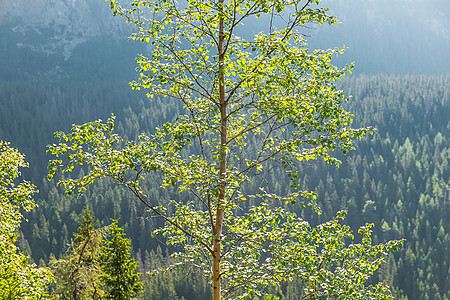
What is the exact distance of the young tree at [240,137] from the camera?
11344mm

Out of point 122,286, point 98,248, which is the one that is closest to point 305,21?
point 122,286

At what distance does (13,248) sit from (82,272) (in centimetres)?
679

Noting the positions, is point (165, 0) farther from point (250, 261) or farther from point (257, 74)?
point (250, 261)

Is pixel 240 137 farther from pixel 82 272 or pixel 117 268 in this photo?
pixel 82 272

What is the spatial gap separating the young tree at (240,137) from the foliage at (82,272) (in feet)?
49.3

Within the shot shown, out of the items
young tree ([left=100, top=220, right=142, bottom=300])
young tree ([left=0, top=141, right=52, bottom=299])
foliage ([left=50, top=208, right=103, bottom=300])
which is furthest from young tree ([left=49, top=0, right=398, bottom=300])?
foliage ([left=50, top=208, right=103, bottom=300])

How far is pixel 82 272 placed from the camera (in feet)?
86.9

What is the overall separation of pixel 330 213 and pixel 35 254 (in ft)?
330

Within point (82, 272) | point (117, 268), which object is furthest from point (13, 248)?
point (117, 268)

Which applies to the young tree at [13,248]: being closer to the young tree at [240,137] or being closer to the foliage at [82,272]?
the foliage at [82,272]

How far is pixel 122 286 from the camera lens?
2641 cm

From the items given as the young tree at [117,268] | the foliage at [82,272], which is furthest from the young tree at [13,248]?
the young tree at [117,268]

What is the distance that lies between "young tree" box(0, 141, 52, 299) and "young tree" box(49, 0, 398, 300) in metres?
Answer: 9.24

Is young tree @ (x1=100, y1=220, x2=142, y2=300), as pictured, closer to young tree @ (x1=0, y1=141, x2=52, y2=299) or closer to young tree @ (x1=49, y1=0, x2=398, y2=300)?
young tree @ (x1=0, y1=141, x2=52, y2=299)
